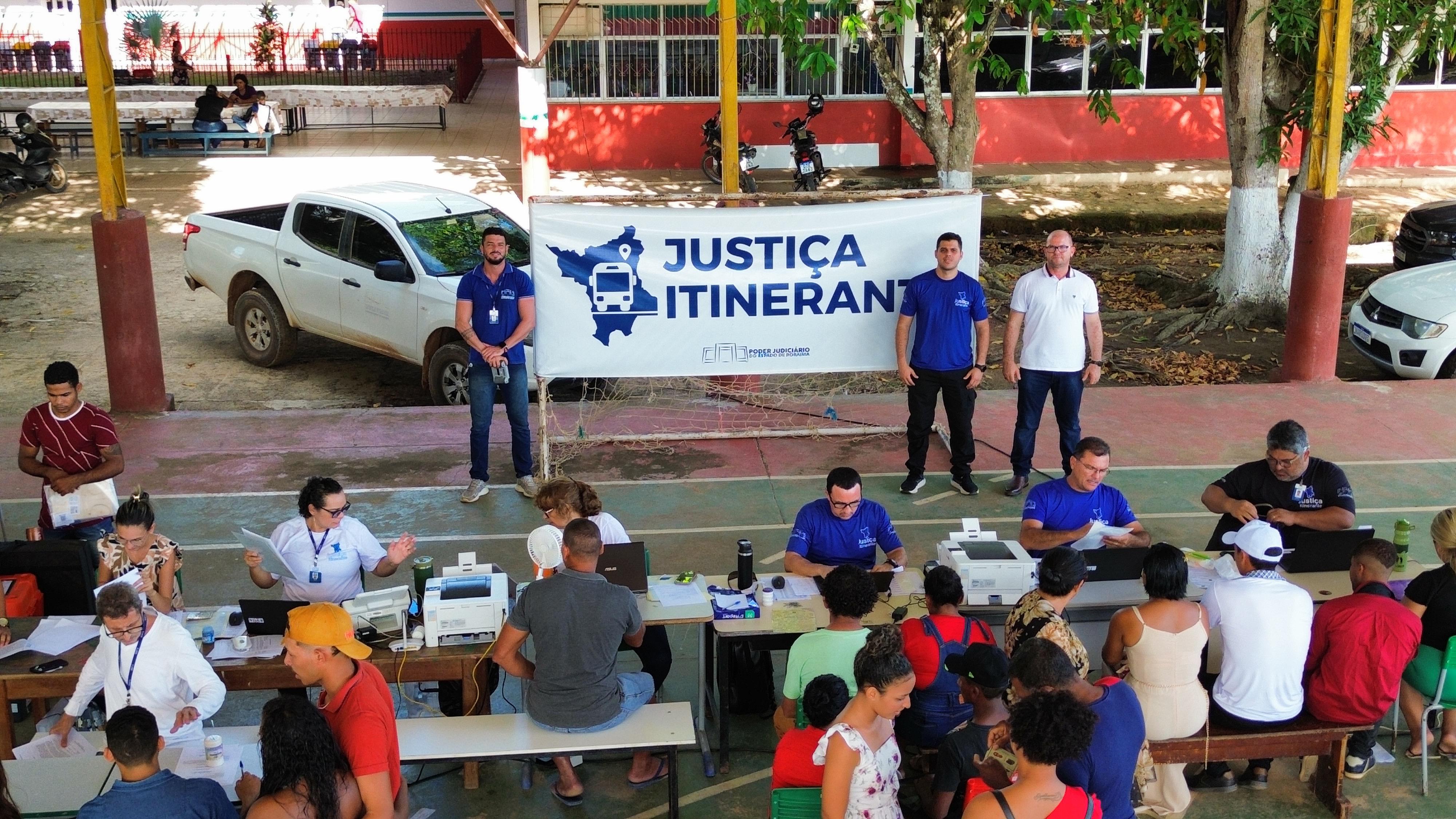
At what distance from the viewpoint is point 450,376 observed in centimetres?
1265

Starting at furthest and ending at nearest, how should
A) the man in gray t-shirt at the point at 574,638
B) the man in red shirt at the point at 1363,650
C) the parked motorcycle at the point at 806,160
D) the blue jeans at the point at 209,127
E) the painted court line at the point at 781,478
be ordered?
the blue jeans at the point at 209,127 < the parked motorcycle at the point at 806,160 < the painted court line at the point at 781,478 < the man in red shirt at the point at 1363,650 < the man in gray t-shirt at the point at 574,638

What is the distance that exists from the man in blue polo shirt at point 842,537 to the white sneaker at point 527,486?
3.44 m

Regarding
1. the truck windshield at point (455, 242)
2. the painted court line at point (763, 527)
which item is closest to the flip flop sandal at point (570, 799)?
the painted court line at point (763, 527)

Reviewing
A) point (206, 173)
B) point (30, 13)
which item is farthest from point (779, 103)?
point (30, 13)

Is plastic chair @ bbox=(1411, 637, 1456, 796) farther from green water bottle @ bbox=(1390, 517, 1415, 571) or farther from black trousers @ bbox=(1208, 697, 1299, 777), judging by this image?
green water bottle @ bbox=(1390, 517, 1415, 571)

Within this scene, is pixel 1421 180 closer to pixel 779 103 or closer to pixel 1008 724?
pixel 779 103

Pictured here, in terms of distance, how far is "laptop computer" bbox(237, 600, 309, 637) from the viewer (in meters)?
6.57

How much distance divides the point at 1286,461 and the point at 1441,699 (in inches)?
60.2

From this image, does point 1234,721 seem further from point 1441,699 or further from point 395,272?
point 395,272

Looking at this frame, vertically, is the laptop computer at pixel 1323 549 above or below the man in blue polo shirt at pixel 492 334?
below

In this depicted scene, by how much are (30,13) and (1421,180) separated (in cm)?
3354

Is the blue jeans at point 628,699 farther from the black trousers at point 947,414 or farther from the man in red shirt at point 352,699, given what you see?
the black trousers at point 947,414

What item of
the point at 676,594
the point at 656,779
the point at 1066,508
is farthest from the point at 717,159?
the point at 656,779

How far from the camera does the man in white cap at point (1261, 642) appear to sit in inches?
245
